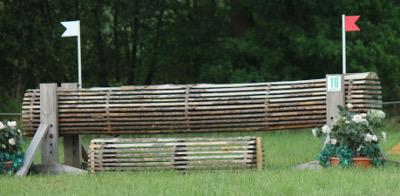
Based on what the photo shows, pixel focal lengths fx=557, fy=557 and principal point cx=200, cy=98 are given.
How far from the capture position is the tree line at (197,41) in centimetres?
1573

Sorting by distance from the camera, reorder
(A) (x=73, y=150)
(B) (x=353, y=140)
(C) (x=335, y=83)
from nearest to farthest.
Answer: (B) (x=353, y=140), (C) (x=335, y=83), (A) (x=73, y=150)

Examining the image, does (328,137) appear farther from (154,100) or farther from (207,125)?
(154,100)

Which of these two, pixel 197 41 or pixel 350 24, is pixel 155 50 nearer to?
pixel 197 41

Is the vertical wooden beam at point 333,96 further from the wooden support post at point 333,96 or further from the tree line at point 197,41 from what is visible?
the tree line at point 197,41

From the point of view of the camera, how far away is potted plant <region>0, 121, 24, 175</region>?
22.6ft

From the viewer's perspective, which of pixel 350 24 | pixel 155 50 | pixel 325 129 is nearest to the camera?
pixel 325 129

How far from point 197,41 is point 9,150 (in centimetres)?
1116

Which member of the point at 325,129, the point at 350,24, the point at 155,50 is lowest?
the point at 325,129

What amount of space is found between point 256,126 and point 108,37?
1359 centimetres

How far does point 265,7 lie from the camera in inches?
654

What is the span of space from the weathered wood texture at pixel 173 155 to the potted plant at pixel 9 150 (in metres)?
0.93

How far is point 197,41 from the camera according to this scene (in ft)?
58.0

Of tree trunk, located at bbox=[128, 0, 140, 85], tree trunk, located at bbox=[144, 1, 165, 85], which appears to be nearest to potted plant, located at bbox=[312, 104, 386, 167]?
tree trunk, located at bbox=[144, 1, 165, 85]

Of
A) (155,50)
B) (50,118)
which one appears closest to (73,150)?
(50,118)
